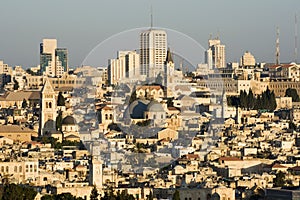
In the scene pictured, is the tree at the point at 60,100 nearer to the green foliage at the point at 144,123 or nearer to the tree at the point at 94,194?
the green foliage at the point at 144,123

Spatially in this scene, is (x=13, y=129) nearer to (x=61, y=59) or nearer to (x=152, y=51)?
(x=152, y=51)

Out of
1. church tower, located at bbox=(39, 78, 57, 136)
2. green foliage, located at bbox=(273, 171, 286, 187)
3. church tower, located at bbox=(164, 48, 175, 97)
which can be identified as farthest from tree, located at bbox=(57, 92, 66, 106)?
green foliage, located at bbox=(273, 171, 286, 187)

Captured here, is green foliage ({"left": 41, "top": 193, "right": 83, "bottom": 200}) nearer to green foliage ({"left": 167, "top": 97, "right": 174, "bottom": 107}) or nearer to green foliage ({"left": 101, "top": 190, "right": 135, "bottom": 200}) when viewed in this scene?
green foliage ({"left": 101, "top": 190, "right": 135, "bottom": 200})

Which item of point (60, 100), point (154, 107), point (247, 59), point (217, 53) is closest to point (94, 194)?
point (154, 107)

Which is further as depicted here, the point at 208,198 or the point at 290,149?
the point at 290,149

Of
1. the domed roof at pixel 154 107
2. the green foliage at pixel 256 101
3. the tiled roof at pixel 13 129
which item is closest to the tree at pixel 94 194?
the tiled roof at pixel 13 129

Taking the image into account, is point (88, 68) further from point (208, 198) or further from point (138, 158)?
point (208, 198)

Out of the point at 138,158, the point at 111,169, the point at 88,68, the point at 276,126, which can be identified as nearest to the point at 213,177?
the point at 111,169
